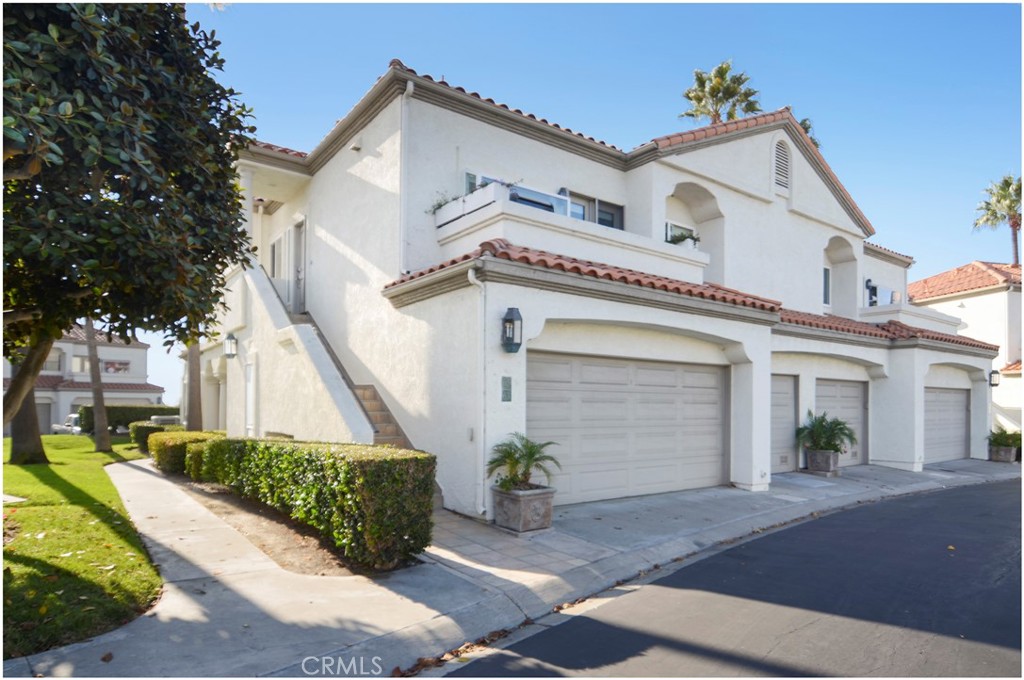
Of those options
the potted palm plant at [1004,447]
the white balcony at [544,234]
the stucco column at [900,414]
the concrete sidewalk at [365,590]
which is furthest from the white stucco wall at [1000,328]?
the concrete sidewalk at [365,590]

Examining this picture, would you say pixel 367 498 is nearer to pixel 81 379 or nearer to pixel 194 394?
pixel 194 394

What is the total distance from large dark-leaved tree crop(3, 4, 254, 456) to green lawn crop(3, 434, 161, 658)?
1694 mm

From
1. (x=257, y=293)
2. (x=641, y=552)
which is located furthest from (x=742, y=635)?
(x=257, y=293)

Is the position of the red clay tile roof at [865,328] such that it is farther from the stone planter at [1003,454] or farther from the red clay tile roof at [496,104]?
the red clay tile roof at [496,104]

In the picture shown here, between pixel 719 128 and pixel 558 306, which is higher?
pixel 719 128

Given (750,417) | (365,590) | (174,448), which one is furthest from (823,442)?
(174,448)

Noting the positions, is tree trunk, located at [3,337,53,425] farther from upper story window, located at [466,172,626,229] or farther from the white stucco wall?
the white stucco wall

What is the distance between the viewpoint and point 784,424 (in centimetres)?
1500

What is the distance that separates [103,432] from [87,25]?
18.2 metres

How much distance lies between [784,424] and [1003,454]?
10406 mm

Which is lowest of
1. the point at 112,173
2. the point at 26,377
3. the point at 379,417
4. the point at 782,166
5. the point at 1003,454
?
the point at 1003,454

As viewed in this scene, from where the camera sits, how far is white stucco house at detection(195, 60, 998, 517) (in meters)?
9.58

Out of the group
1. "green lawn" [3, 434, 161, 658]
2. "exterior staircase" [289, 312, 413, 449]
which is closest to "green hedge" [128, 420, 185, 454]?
"green lawn" [3, 434, 161, 658]

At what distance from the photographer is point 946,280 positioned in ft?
99.8
